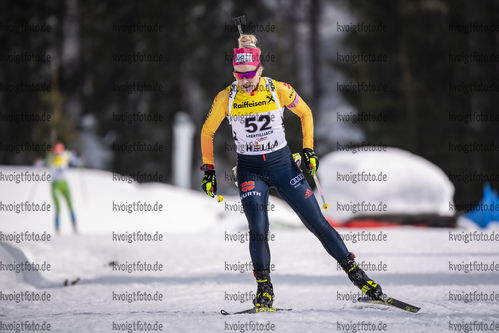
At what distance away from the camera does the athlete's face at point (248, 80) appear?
507cm

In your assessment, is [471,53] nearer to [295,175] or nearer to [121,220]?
[121,220]

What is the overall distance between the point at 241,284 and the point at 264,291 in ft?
6.86

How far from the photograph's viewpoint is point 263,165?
206 inches

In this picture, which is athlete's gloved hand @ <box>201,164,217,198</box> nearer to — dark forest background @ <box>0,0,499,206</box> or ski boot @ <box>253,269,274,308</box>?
ski boot @ <box>253,269,274,308</box>

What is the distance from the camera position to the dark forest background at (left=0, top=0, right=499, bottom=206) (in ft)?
80.3

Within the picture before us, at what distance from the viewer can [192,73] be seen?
2827cm

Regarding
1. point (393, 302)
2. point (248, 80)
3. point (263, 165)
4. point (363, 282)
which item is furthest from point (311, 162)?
point (393, 302)

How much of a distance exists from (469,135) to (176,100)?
45.8 ft

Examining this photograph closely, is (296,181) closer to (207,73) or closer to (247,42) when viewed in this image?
(247,42)

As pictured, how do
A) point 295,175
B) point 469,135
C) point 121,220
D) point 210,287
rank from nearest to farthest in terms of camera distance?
point 295,175
point 210,287
point 121,220
point 469,135

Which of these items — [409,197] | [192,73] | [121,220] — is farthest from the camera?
[192,73]

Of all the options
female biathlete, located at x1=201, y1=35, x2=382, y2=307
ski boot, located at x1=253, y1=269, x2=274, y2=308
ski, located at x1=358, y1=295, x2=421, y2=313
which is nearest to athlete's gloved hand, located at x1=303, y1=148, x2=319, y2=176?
female biathlete, located at x1=201, y1=35, x2=382, y2=307

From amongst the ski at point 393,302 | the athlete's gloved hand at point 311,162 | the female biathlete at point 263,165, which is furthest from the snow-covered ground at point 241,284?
the athlete's gloved hand at point 311,162

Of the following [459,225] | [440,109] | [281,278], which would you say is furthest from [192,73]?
[281,278]
